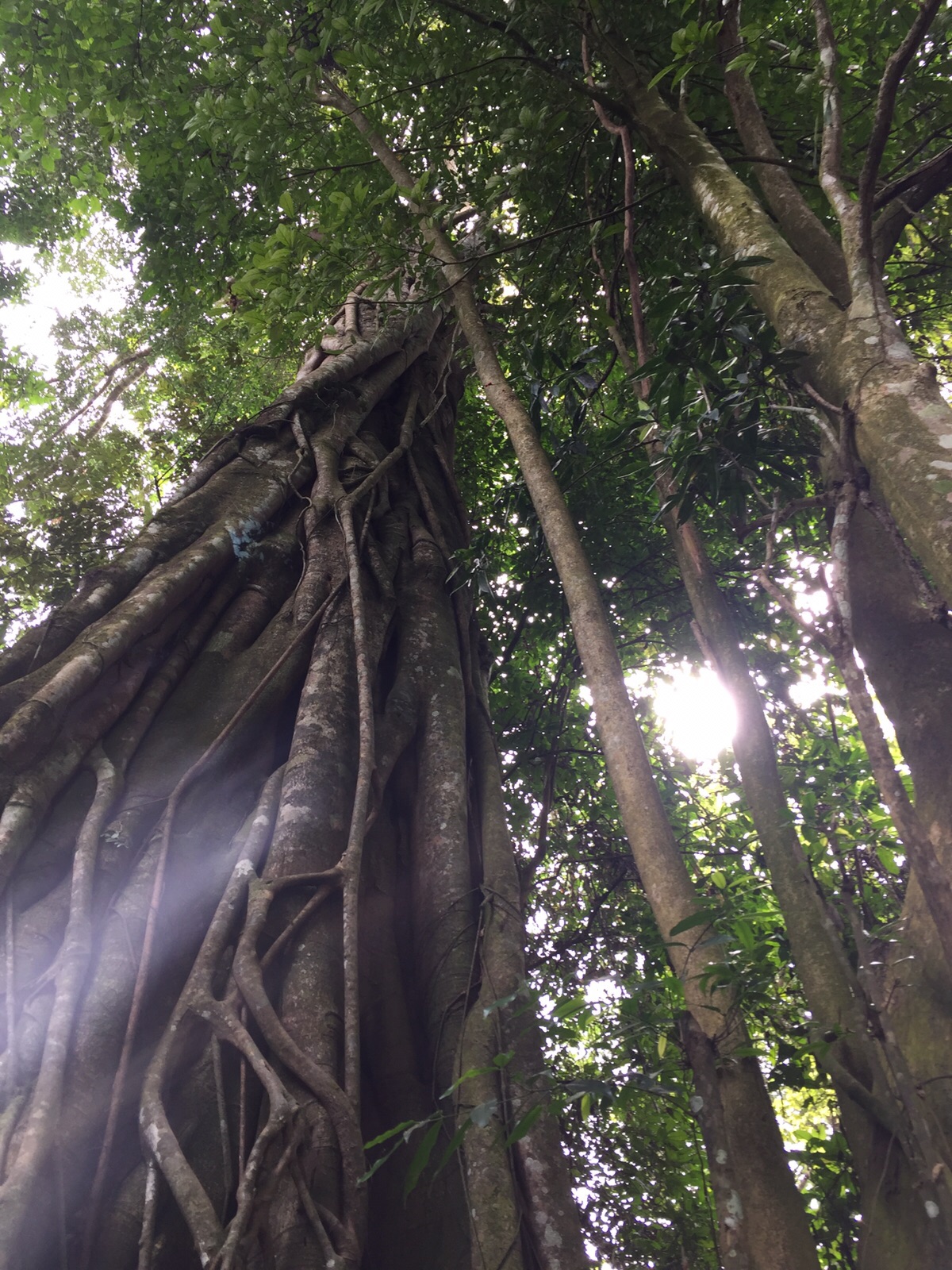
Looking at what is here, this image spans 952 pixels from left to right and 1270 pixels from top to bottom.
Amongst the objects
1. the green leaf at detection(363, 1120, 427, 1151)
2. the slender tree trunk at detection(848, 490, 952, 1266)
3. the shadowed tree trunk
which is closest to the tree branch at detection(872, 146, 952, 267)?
the slender tree trunk at detection(848, 490, 952, 1266)

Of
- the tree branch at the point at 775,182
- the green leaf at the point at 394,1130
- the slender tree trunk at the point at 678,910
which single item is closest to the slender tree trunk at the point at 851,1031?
the slender tree trunk at the point at 678,910

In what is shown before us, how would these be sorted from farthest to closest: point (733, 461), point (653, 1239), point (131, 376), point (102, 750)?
point (131, 376), point (653, 1239), point (102, 750), point (733, 461)

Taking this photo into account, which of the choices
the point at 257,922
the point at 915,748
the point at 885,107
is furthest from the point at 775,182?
the point at 257,922

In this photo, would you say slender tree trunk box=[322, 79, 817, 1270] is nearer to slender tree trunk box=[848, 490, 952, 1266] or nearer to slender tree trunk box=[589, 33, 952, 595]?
slender tree trunk box=[848, 490, 952, 1266]

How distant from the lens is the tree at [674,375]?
1.41 meters

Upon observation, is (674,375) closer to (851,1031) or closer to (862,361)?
(862,361)

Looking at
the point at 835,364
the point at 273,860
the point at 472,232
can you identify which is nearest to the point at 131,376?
the point at 472,232

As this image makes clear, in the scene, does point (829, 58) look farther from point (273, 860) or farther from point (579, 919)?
point (579, 919)

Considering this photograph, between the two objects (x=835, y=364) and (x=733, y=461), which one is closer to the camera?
(x=835, y=364)

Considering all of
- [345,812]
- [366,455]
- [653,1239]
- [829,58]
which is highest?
[366,455]

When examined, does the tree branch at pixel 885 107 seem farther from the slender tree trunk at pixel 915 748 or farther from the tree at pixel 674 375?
the slender tree trunk at pixel 915 748

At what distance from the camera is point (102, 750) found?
8.45 feet

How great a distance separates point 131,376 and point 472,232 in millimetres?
5869

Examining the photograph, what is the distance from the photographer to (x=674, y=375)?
87.0 inches
